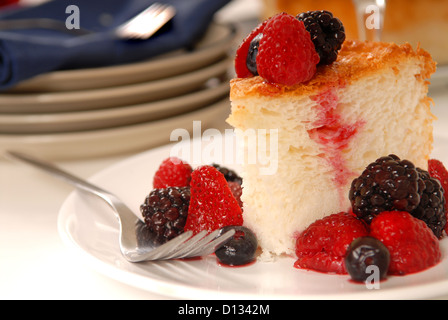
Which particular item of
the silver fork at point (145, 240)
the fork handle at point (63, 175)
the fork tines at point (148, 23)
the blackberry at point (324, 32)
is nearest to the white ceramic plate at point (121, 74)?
the fork tines at point (148, 23)

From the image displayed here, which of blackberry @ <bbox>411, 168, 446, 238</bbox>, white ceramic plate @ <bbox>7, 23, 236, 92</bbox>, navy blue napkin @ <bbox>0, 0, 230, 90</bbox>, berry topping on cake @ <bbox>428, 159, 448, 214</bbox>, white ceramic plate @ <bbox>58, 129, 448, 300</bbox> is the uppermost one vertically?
navy blue napkin @ <bbox>0, 0, 230, 90</bbox>

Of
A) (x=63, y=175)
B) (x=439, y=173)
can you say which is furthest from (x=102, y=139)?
(x=439, y=173)

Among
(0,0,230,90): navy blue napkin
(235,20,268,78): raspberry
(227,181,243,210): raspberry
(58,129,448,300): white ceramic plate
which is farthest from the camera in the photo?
(0,0,230,90): navy blue napkin

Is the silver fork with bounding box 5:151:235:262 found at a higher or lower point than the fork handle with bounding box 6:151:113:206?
lower

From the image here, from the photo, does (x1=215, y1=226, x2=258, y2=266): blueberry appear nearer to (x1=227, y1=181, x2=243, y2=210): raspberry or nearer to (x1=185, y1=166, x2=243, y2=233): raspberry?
(x1=185, y1=166, x2=243, y2=233): raspberry

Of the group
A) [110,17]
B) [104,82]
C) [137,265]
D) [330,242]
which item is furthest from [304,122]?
[110,17]

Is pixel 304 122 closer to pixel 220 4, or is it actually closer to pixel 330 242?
pixel 330 242

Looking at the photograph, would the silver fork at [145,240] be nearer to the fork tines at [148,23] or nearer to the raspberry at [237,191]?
the raspberry at [237,191]

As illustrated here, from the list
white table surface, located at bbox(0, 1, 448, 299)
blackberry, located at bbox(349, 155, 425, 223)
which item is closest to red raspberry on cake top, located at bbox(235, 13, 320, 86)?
blackberry, located at bbox(349, 155, 425, 223)
